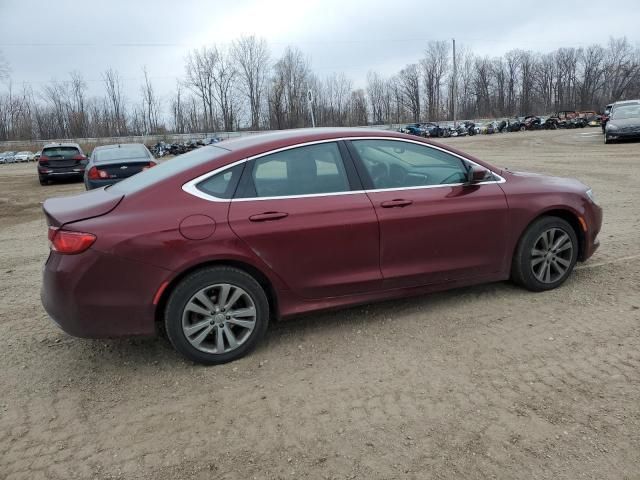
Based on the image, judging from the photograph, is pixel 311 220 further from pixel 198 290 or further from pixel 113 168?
pixel 113 168

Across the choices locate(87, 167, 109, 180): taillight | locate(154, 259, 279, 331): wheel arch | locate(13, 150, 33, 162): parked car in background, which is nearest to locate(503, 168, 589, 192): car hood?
locate(154, 259, 279, 331): wheel arch

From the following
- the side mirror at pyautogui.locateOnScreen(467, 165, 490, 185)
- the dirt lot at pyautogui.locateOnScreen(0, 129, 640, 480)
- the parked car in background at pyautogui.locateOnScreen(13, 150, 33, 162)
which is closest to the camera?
the dirt lot at pyautogui.locateOnScreen(0, 129, 640, 480)

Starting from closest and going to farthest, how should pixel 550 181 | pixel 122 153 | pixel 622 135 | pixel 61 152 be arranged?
1. pixel 550 181
2. pixel 122 153
3. pixel 61 152
4. pixel 622 135

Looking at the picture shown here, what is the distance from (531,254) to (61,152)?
60.3ft

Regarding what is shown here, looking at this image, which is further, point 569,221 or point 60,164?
point 60,164

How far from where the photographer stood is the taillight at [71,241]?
3.27 m

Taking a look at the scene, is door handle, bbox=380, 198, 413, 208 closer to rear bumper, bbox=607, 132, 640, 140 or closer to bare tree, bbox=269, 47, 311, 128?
rear bumper, bbox=607, 132, 640, 140

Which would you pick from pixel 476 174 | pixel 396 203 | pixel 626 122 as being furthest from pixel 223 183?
pixel 626 122

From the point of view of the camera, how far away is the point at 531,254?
450cm

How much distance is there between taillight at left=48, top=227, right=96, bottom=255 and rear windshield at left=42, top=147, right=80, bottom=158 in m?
17.2

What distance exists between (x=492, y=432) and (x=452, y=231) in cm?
179

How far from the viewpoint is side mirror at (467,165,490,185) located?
13.8 ft

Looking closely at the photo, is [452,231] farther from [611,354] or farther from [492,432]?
[492,432]

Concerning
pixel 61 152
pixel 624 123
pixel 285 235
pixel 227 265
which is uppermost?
pixel 61 152
